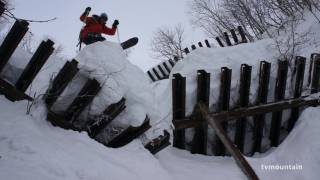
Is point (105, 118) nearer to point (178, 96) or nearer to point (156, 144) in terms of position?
point (156, 144)

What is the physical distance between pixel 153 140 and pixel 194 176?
2.56 ft

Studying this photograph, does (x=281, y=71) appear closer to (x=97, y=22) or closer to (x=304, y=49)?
(x=304, y=49)

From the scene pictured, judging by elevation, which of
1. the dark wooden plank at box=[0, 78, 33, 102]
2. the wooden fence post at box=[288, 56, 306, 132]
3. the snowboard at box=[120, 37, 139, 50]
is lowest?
the dark wooden plank at box=[0, 78, 33, 102]

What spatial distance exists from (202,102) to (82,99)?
1.79 m

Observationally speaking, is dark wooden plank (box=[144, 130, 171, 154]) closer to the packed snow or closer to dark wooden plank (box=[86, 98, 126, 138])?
the packed snow

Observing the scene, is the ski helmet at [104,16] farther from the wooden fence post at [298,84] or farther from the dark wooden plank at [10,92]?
the wooden fence post at [298,84]

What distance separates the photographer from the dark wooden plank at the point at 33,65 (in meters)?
4.25

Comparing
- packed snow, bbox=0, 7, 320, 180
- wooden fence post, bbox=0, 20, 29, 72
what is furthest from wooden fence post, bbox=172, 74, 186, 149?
wooden fence post, bbox=0, 20, 29, 72

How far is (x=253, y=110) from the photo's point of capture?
524cm

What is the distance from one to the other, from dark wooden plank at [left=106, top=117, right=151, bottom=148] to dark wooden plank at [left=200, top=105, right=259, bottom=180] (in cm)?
88

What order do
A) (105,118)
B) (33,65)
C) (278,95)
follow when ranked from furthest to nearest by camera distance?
(278,95), (105,118), (33,65)

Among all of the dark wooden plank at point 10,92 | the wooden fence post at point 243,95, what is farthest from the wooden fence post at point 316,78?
the dark wooden plank at point 10,92

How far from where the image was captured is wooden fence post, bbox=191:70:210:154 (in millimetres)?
4977

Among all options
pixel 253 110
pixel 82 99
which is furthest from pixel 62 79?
pixel 253 110
